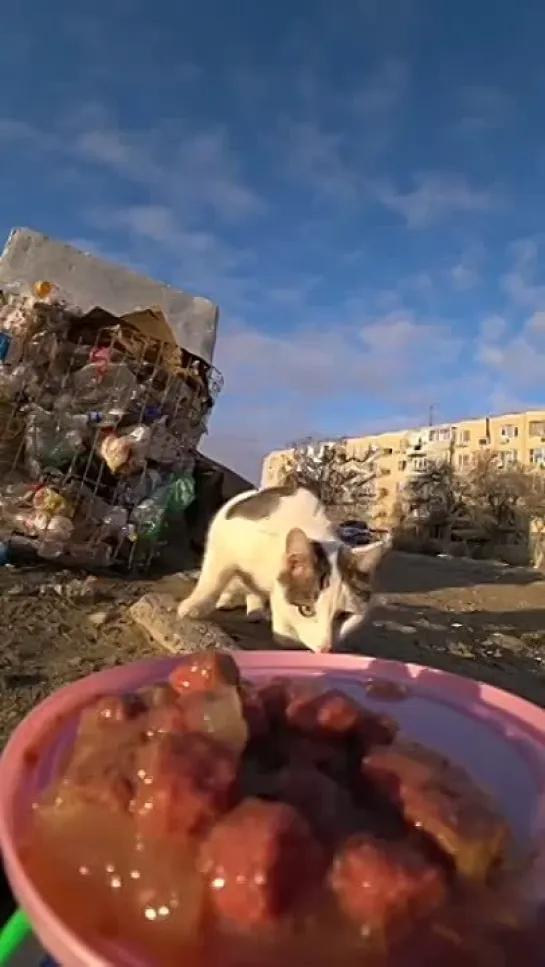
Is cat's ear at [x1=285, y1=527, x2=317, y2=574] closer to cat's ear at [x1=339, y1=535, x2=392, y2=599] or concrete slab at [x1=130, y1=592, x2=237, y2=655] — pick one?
cat's ear at [x1=339, y1=535, x2=392, y2=599]

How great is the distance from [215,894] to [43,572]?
12.2 ft

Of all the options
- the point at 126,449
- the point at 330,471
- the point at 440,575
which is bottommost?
the point at 440,575

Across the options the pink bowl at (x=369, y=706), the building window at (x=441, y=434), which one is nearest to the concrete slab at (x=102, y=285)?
the pink bowl at (x=369, y=706)

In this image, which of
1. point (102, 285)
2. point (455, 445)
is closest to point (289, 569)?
point (102, 285)

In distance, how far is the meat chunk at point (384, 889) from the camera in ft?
1.56

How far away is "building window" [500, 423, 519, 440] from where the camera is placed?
1044 inches

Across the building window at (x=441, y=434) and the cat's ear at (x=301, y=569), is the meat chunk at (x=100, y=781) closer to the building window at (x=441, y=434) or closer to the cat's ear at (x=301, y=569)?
the cat's ear at (x=301, y=569)

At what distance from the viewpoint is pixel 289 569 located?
263 centimetres

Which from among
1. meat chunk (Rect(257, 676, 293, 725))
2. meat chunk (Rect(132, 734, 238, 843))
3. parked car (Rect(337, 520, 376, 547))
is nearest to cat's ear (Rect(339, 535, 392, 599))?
parked car (Rect(337, 520, 376, 547))

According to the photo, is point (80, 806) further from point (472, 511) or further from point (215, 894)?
point (472, 511)

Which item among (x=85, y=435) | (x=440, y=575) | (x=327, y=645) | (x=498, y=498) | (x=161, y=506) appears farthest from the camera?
(x=498, y=498)

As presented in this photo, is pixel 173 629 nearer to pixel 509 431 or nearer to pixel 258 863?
pixel 258 863

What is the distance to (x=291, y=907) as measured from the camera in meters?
0.48

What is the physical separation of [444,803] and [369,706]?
0.22 m
